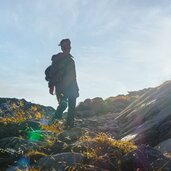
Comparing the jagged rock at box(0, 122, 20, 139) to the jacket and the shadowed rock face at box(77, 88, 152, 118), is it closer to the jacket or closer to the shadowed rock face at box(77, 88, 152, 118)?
the jacket

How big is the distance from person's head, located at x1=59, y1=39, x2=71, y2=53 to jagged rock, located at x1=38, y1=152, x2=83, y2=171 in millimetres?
6808

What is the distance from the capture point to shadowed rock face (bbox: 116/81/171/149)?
1221 cm

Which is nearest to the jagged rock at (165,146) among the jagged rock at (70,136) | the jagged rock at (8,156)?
the jagged rock at (70,136)

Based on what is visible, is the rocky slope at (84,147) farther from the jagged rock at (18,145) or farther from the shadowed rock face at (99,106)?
the shadowed rock face at (99,106)

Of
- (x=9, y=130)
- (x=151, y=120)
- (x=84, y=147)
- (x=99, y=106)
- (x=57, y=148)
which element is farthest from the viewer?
(x=99, y=106)

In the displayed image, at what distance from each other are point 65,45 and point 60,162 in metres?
7.21

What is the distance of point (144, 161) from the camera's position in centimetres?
770

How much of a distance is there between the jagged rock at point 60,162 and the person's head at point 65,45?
6808 millimetres

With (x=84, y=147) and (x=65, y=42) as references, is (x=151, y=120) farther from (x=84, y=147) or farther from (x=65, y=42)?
(x=84, y=147)

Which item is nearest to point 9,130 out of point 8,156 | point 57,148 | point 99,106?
point 57,148

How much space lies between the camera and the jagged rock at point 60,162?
25.6 ft

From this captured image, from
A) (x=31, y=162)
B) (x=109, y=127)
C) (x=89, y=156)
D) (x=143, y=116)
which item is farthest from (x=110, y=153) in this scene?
(x=109, y=127)

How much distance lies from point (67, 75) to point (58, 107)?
1095 millimetres

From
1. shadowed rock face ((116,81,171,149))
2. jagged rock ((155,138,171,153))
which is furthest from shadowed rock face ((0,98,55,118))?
jagged rock ((155,138,171,153))
